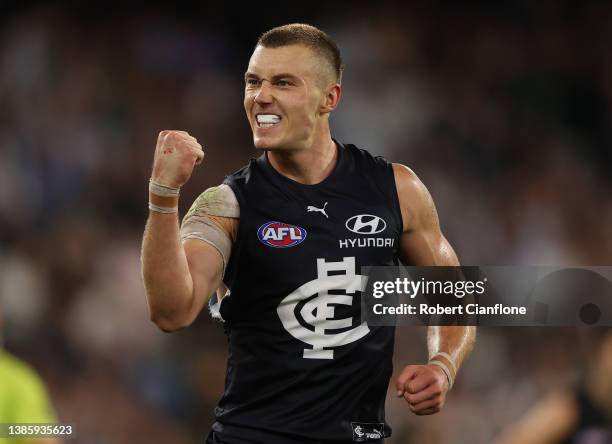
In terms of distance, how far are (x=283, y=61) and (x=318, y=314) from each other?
3.28 feet

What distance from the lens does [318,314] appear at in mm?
3861

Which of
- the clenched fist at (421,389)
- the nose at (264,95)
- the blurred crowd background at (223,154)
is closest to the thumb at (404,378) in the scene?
the clenched fist at (421,389)

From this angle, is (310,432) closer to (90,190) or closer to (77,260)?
(77,260)

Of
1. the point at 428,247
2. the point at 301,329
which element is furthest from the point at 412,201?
the point at 301,329

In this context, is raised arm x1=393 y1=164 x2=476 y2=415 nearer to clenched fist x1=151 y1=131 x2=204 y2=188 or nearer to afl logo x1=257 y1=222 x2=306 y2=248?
afl logo x1=257 y1=222 x2=306 y2=248

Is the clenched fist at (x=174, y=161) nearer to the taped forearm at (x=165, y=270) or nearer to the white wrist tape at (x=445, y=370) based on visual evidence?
the taped forearm at (x=165, y=270)

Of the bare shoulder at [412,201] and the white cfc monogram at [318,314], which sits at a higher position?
the bare shoulder at [412,201]

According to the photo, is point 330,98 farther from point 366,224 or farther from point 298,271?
point 298,271

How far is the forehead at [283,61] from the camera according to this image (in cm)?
400

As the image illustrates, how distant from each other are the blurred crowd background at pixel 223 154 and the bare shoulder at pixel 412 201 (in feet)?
12.4

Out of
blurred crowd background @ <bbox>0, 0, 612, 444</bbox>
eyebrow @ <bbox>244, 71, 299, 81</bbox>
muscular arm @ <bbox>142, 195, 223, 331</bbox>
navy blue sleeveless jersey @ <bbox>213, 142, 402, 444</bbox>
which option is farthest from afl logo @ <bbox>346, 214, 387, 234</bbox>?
blurred crowd background @ <bbox>0, 0, 612, 444</bbox>

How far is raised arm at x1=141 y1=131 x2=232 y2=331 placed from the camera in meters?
3.36

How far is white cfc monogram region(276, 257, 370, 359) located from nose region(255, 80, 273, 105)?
64 cm

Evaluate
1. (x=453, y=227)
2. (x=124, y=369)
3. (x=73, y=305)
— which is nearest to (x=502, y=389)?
(x=453, y=227)
